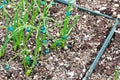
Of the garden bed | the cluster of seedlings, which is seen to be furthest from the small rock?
the cluster of seedlings

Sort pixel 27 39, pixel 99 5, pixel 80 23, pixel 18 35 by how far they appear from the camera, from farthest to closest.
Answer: pixel 99 5 → pixel 80 23 → pixel 27 39 → pixel 18 35

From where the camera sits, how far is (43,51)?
2.25m

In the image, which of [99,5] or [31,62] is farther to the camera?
[99,5]

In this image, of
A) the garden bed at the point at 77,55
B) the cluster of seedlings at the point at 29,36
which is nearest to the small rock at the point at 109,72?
the garden bed at the point at 77,55

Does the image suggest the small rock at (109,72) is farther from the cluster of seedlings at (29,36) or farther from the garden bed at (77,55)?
the cluster of seedlings at (29,36)

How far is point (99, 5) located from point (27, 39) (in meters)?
0.74

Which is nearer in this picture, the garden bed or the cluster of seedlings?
the cluster of seedlings

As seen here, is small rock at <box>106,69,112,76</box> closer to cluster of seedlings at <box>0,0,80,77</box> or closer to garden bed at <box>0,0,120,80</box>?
garden bed at <box>0,0,120,80</box>

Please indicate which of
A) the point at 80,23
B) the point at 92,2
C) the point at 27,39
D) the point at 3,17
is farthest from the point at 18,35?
the point at 92,2

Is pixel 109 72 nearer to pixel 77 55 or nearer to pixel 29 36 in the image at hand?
pixel 77 55

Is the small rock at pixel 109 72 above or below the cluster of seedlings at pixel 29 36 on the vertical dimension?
below

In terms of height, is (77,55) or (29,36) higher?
(29,36)

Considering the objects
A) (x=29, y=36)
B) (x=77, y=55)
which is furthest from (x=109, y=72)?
(x=29, y=36)

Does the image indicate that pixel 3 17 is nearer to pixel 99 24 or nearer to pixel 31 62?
pixel 31 62
